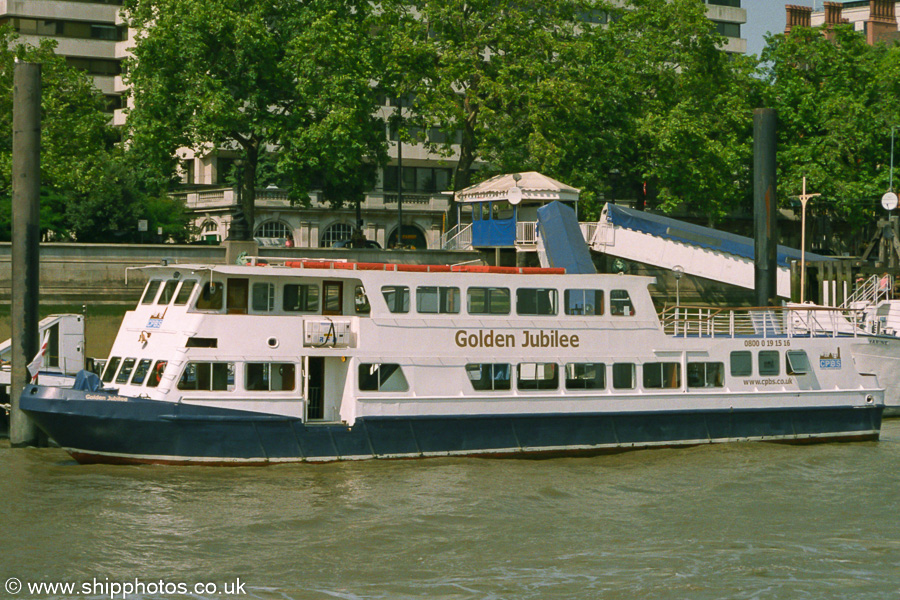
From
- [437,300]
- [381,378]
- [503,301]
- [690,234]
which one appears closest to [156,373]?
[381,378]

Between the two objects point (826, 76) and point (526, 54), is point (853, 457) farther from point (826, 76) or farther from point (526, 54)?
point (826, 76)

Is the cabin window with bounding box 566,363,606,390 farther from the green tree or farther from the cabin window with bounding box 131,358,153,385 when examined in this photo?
the green tree

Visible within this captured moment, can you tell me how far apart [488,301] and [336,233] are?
39.7 m

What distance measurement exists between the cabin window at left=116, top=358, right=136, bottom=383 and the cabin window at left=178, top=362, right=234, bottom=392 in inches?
63.7

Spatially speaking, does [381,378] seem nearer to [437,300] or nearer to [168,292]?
[437,300]

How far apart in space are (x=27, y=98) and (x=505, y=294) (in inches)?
429

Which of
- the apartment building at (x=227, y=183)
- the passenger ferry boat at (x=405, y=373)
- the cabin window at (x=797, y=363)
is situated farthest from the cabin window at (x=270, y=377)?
the apartment building at (x=227, y=183)

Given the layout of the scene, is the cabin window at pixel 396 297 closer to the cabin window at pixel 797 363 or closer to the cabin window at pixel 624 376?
the cabin window at pixel 624 376

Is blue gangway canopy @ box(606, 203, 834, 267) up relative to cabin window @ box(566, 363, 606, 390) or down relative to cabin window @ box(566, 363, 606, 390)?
up

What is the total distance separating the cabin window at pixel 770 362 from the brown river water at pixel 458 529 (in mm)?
2591

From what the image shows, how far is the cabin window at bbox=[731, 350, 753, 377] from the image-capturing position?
88.1ft

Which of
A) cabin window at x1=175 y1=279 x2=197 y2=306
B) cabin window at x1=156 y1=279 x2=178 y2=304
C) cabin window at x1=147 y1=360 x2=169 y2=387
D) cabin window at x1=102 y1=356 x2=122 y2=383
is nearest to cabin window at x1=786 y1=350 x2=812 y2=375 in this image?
cabin window at x1=175 y1=279 x2=197 y2=306

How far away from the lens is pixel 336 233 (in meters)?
63.8

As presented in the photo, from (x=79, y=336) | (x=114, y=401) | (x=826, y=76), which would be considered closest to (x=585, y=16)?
(x=826, y=76)
